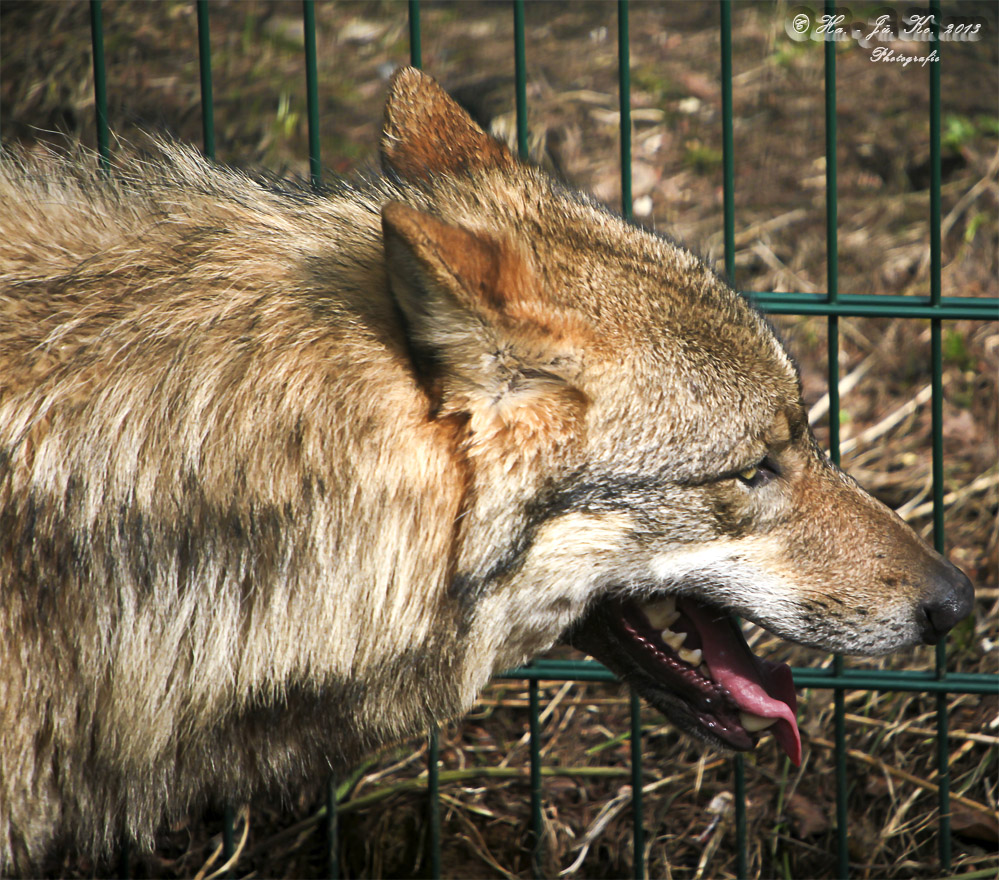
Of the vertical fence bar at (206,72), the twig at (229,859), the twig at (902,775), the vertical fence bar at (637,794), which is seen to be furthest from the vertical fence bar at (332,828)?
the vertical fence bar at (206,72)

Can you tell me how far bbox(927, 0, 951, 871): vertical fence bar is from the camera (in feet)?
10.2

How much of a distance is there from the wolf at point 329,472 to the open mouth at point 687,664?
17 cm

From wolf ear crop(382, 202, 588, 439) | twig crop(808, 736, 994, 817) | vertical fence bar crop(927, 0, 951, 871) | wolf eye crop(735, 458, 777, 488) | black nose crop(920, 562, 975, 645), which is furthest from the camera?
twig crop(808, 736, 994, 817)

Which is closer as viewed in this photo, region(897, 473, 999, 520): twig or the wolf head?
the wolf head

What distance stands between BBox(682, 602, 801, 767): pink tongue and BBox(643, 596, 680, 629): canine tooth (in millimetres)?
32

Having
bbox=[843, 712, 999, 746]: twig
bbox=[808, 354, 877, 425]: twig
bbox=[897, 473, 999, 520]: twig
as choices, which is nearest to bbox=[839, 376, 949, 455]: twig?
bbox=[808, 354, 877, 425]: twig

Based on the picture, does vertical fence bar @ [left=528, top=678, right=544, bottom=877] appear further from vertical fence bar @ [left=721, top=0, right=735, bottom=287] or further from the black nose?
vertical fence bar @ [left=721, top=0, right=735, bottom=287]

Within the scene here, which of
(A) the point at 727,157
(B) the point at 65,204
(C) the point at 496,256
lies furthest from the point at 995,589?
(B) the point at 65,204

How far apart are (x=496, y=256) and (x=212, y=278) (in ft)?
2.13

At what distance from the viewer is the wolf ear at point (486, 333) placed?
2.00 meters

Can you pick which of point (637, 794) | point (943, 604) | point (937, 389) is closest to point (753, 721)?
point (943, 604)

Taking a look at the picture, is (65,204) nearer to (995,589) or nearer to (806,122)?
(995,589)

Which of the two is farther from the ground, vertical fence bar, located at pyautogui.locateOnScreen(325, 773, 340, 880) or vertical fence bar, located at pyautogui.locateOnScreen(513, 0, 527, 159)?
vertical fence bar, located at pyautogui.locateOnScreen(513, 0, 527, 159)

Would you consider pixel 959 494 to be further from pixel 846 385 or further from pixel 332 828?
pixel 332 828
